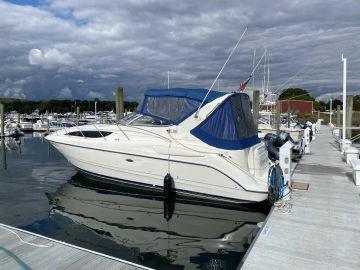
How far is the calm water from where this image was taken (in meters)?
6.77

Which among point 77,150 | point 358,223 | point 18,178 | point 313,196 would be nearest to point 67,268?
point 358,223

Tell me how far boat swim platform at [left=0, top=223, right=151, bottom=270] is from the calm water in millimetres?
1466

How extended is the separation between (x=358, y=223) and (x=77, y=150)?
27.0ft

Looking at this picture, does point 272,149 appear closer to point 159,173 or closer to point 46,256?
point 159,173

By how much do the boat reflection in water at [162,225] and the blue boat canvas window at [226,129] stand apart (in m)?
1.65

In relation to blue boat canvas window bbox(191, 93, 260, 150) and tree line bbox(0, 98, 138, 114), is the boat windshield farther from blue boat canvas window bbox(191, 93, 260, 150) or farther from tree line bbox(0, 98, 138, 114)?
Result: tree line bbox(0, 98, 138, 114)

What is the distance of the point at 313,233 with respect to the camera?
5.97 meters

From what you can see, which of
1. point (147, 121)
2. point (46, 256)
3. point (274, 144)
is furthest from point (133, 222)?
point (274, 144)

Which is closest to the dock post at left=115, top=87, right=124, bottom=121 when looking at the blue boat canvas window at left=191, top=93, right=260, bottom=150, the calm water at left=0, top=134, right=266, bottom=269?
the calm water at left=0, top=134, right=266, bottom=269

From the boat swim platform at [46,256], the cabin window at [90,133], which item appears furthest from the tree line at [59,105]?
the boat swim platform at [46,256]

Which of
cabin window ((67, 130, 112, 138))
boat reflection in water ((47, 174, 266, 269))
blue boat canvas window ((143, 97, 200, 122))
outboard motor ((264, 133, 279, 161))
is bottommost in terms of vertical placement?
boat reflection in water ((47, 174, 266, 269))

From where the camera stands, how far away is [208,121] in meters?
9.76

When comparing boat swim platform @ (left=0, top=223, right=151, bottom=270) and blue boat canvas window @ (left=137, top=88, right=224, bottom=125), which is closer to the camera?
boat swim platform @ (left=0, top=223, right=151, bottom=270)

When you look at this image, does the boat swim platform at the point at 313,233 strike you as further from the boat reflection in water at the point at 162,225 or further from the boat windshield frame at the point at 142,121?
the boat windshield frame at the point at 142,121
